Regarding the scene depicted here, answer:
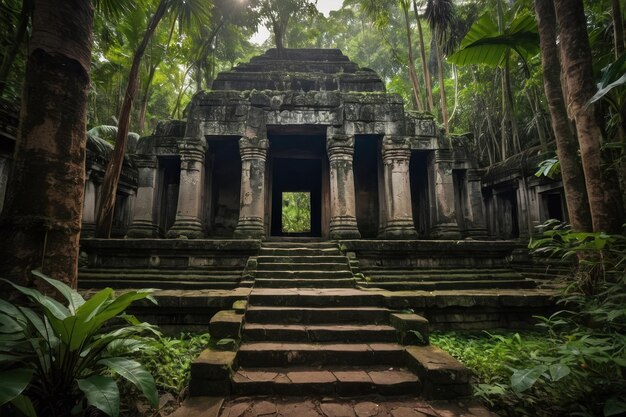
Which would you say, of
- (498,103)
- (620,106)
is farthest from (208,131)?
(498,103)

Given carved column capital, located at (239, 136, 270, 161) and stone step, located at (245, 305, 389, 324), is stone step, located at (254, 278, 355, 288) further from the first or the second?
carved column capital, located at (239, 136, 270, 161)

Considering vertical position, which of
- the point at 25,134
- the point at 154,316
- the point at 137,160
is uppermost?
the point at 137,160

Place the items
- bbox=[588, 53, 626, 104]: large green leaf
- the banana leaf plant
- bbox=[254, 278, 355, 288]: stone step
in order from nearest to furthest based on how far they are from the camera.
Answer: the banana leaf plant, bbox=[588, 53, 626, 104]: large green leaf, bbox=[254, 278, 355, 288]: stone step

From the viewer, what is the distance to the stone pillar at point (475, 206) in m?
7.66

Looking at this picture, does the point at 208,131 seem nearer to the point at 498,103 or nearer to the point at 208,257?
the point at 208,257

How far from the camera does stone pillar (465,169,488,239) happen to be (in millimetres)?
7664

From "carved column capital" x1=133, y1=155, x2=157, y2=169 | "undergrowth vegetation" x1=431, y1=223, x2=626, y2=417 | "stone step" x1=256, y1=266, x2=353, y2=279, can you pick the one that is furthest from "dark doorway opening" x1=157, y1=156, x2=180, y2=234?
"undergrowth vegetation" x1=431, y1=223, x2=626, y2=417

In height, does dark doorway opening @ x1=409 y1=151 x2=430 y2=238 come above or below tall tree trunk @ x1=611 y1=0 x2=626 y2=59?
below

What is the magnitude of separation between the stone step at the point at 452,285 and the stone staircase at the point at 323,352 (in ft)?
2.50

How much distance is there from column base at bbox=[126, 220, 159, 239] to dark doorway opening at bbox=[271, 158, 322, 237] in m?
4.34

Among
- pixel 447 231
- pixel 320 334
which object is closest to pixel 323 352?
pixel 320 334

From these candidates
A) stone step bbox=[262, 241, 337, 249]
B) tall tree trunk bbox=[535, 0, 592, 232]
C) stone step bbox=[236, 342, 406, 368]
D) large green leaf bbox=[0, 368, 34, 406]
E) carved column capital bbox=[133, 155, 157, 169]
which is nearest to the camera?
large green leaf bbox=[0, 368, 34, 406]

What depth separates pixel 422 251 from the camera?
228 inches

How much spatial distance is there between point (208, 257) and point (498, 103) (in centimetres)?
1764
